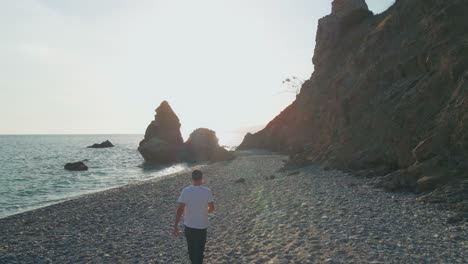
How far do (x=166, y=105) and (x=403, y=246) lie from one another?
8543cm

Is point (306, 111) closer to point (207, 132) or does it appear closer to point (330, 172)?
point (330, 172)

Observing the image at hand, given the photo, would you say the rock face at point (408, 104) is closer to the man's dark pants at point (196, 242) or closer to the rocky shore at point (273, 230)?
the rocky shore at point (273, 230)

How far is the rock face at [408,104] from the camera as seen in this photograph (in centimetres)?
1808

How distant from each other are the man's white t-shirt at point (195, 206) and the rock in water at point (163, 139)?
69.5m

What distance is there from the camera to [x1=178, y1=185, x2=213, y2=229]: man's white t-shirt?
955 centimetres

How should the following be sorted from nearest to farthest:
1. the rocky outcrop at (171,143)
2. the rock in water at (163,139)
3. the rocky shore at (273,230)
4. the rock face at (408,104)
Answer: the rocky shore at (273,230) < the rock face at (408,104) < the rock in water at (163,139) < the rocky outcrop at (171,143)

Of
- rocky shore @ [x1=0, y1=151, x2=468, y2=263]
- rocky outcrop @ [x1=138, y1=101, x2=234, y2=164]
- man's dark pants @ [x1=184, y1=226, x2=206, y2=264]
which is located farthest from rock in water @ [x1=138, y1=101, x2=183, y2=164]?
man's dark pants @ [x1=184, y1=226, x2=206, y2=264]

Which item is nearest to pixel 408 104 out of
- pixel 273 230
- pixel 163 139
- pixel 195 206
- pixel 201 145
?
pixel 273 230

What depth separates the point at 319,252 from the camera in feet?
36.3

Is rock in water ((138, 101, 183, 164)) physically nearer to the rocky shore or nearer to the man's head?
the rocky shore

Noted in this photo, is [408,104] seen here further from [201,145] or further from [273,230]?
[201,145]

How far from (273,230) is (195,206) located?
5847 mm

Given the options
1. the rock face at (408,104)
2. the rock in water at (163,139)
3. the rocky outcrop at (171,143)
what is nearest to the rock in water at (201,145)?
the rocky outcrop at (171,143)

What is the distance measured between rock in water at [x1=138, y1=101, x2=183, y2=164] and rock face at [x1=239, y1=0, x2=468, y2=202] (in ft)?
143
